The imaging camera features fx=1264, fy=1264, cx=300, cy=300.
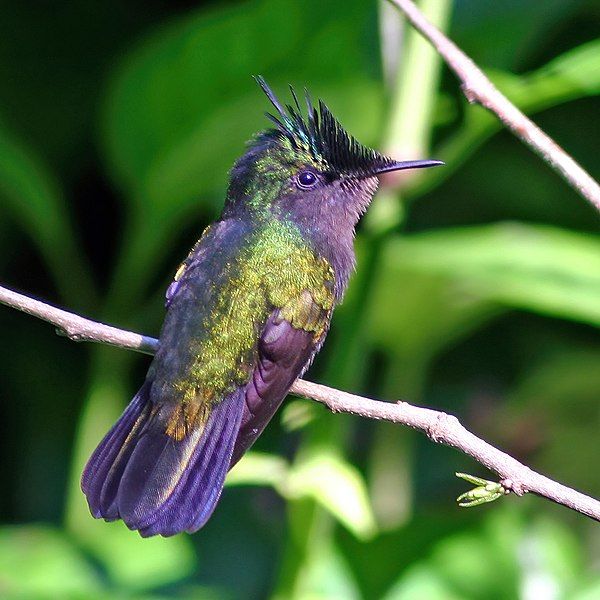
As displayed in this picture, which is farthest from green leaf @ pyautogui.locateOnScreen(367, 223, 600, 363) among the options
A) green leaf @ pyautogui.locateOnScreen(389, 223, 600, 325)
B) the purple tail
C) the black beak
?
the purple tail

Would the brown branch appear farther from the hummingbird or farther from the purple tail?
the purple tail

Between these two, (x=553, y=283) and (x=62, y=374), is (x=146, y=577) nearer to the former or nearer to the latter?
(x=62, y=374)

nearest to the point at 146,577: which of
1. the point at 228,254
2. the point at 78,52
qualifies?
the point at 228,254

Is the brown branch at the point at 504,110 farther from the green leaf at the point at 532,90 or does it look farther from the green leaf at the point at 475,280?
the green leaf at the point at 475,280

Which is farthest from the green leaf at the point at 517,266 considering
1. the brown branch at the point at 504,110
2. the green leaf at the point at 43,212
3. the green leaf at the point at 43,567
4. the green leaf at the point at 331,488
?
the green leaf at the point at 43,567

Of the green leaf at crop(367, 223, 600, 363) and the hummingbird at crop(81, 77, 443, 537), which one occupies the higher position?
the green leaf at crop(367, 223, 600, 363)

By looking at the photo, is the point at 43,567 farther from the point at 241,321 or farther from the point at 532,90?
the point at 532,90
